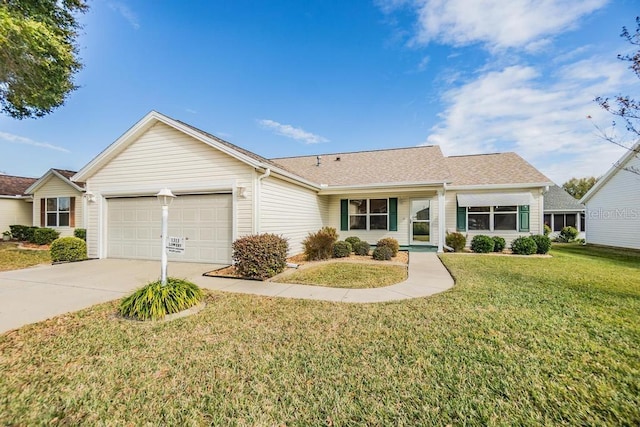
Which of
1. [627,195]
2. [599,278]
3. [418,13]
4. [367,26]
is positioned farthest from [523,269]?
[627,195]

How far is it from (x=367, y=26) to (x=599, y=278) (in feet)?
37.3

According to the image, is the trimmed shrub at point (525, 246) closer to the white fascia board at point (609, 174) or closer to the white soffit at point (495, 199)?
the white soffit at point (495, 199)

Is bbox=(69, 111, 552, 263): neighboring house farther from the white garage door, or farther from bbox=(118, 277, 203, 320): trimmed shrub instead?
bbox=(118, 277, 203, 320): trimmed shrub

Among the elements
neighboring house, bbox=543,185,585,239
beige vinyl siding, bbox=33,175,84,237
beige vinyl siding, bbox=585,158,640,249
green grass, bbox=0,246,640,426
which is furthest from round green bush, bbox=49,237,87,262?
neighboring house, bbox=543,185,585,239

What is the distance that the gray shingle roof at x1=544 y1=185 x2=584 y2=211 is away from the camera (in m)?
20.5

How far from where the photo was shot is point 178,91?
13.6 metres

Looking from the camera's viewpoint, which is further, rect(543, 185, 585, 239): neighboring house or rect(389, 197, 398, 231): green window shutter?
rect(543, 185, 585, 239): neighboring house

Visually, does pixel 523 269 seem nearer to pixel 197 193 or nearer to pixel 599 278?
pixel 599 278

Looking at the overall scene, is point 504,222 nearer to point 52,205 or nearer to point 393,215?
point 393,215

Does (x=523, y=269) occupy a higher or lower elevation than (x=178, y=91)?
lower

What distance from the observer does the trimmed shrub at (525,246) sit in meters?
11.6

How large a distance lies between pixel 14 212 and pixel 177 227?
1890cm

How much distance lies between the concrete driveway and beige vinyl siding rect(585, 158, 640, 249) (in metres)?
20.4

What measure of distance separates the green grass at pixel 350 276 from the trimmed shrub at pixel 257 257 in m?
0.48
